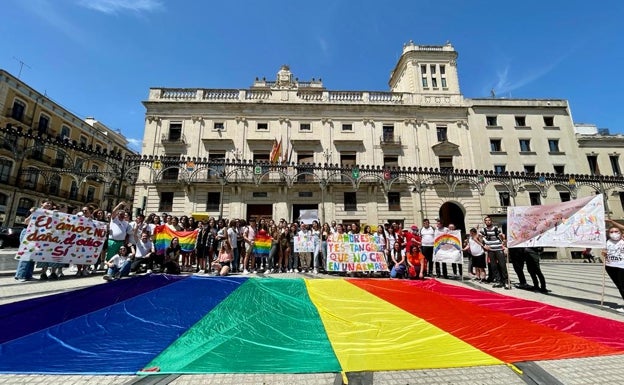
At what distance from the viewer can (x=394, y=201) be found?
22781 millimetres

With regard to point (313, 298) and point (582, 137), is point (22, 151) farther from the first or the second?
point (582, 137)

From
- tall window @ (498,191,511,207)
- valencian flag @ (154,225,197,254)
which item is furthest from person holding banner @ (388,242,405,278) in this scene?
tall window @ (498,191,511,207)

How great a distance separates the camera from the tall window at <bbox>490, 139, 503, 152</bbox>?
24.5 meters

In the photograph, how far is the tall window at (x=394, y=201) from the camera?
2256 centimetres

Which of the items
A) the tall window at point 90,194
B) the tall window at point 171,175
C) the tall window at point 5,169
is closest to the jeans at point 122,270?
the tall window at point 171,175

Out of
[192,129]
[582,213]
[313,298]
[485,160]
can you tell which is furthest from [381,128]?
[313,298]

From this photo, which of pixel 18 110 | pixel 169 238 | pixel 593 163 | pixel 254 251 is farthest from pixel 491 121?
pixel 18 110

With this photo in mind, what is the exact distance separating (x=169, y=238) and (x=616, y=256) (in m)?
11.2

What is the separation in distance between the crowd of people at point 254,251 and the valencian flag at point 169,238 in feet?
0.48

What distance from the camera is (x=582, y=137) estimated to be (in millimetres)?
25156

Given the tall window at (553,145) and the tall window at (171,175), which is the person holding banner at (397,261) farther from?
the tall window at (553,145)

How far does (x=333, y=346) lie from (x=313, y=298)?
7.01 ft

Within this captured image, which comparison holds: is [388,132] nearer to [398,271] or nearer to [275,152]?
[275,152]

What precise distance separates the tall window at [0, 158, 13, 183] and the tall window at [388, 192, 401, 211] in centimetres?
3738
